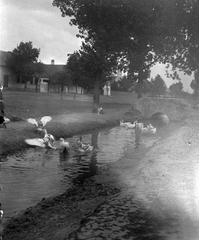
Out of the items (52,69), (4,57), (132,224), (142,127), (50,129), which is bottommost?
(50,129)

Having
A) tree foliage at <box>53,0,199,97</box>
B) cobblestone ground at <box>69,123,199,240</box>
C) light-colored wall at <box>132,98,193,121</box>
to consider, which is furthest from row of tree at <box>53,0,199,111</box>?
cobblestone ground at <box>69,123,199,240</box>

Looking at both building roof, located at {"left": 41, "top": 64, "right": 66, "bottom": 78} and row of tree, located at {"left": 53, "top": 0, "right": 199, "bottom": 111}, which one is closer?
row of tree, located at {"left": 53, "top": 0, "right": 199, "bottom": 111}

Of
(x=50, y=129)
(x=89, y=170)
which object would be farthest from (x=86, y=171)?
(x=50, y=129)

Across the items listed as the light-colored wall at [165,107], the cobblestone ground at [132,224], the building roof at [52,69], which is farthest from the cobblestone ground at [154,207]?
the building roof at [52,69]

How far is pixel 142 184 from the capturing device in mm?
11281

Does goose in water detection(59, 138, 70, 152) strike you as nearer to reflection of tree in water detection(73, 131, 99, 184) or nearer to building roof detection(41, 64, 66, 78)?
reflection of tree in water detection(73, 131, 99, 184)

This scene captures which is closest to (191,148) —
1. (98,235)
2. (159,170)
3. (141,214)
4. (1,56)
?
(159,170)

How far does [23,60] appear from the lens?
244 feet

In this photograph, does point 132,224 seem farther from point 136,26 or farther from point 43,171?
point 136,26

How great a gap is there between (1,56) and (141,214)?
240 feet

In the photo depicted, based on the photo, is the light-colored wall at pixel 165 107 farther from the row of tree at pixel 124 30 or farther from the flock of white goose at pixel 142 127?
the flock of white goose at pixel 142 127

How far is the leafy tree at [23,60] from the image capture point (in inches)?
2911

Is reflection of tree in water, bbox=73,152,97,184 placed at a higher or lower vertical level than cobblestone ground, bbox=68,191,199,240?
lower

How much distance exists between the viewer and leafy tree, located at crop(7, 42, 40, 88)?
73938 mm
